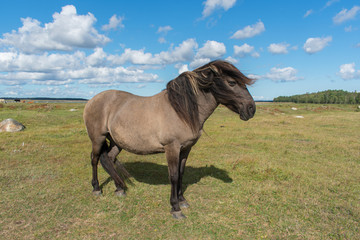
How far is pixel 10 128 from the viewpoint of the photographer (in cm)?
1261

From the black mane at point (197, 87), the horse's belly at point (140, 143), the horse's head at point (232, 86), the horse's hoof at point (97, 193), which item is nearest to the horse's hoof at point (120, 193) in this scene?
the horse's hoof at point (97, 193)

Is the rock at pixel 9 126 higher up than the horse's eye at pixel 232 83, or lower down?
lower down

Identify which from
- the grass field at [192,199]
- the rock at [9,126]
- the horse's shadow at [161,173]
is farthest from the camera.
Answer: the rock at [9,126]

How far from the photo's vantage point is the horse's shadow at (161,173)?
5.73m

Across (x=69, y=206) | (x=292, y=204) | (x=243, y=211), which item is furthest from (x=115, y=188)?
(x=292, y=204)

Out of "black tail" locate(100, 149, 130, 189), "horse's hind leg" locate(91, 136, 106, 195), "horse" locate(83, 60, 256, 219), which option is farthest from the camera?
"black tail" locate(100, 149, 130, 189)

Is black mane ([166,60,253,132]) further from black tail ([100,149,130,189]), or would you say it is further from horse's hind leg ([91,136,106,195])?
black tail ([100,149,130,189])

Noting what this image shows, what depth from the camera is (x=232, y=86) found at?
370 centimetres

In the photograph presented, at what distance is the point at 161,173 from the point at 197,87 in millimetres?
3501

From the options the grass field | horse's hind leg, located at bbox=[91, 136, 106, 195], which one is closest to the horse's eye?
the grass field

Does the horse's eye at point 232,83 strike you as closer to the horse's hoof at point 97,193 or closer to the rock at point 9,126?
the horse's hoof at point 97,193

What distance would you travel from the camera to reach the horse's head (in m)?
3.63

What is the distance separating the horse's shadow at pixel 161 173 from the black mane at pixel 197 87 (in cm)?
242

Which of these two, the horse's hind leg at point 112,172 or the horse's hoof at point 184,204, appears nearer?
the horse's hoof at point 184,204
